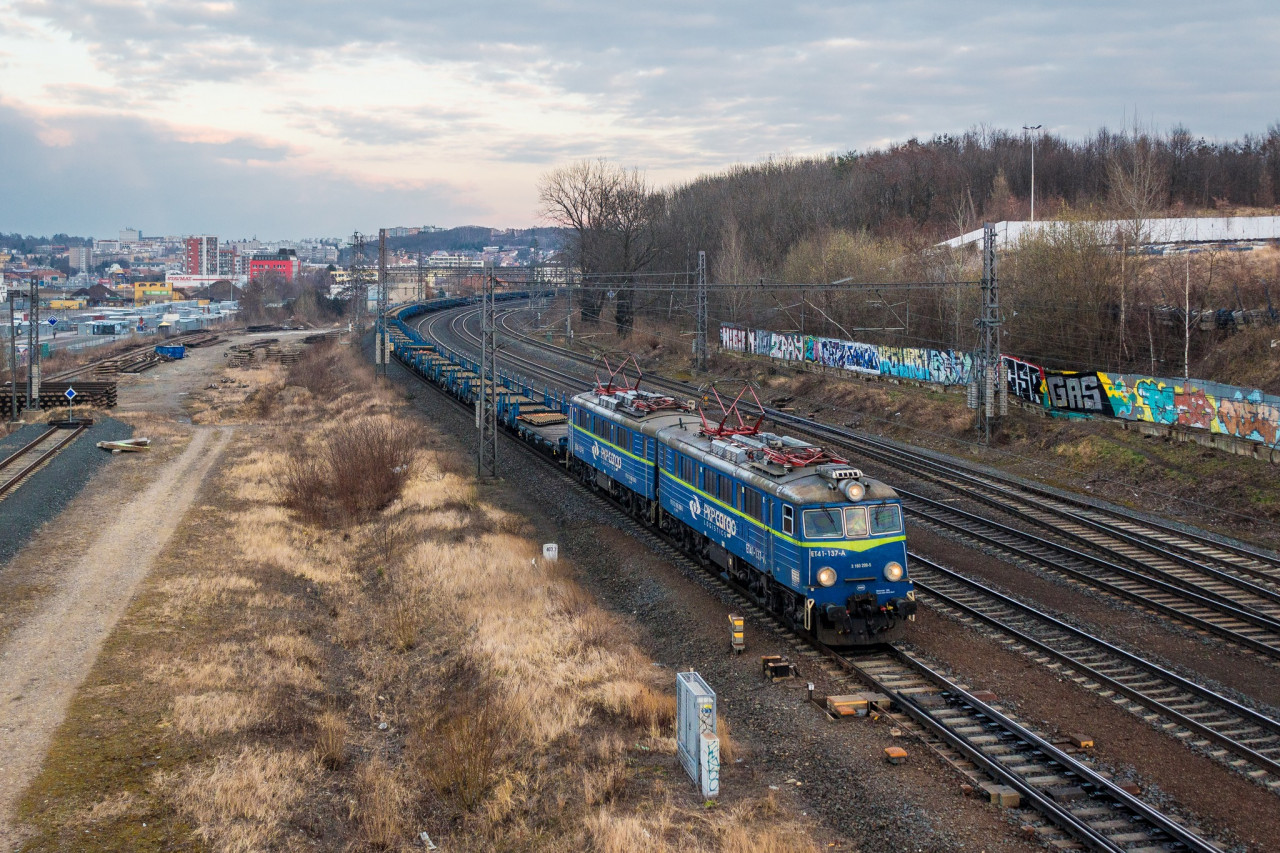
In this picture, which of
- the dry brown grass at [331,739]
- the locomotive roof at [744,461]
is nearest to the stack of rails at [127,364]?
the locomotive roof at [744,461]

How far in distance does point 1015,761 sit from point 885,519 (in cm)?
531

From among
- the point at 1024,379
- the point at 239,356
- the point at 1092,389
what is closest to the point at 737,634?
the point at 1092,389

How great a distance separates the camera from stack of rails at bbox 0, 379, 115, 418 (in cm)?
5381

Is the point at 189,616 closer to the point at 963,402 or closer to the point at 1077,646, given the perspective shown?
the point at 1077,646

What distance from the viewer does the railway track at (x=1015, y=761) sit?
38.0 ft

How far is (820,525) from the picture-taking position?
17719mm

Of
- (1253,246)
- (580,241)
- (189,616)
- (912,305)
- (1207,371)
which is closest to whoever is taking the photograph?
(189,616)

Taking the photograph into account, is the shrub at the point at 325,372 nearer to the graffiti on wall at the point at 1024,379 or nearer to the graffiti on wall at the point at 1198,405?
the graffiti on wall at the point at 1024,379

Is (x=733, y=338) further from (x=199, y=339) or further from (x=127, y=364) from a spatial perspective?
(x=199, y=339)

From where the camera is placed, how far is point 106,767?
14297 mm

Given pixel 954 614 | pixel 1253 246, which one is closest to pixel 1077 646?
pixel 954 614

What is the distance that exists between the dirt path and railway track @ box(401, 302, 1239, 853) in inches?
479

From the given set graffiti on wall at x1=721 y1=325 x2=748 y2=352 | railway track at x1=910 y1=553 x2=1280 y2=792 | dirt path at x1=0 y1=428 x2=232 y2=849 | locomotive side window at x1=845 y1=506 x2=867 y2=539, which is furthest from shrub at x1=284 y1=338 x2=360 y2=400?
locomotive side window at x1=845 y1=506 x2=867 y2=539

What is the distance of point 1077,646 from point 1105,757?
4645mm
